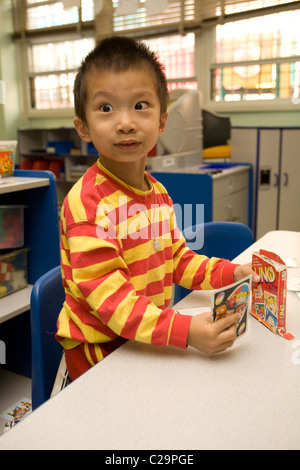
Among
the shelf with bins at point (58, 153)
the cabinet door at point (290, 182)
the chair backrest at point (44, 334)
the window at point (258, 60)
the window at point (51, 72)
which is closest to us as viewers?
the chair backrest at point (44, 334)

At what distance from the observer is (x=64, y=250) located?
83 centimetres

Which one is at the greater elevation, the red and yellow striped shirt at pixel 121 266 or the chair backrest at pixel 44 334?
the red and yellow striped shirt at pixel 121 266

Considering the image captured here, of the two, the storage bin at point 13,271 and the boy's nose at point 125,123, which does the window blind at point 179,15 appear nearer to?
the storage bin at point 13,271

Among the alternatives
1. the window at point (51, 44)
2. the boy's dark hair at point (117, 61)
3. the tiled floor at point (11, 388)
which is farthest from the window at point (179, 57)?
the boy's dark hair at point (117, 61)

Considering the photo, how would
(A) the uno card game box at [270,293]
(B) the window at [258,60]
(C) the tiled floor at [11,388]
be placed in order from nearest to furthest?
(A) the uno card game box at [270,293]
(C) the tiled floor at [11,388]
(B) the window at [258,60]

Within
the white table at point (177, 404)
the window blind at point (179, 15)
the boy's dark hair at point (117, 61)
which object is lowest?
the white table at point (177, 404)

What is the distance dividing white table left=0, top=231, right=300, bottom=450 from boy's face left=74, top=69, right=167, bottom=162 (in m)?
0.36

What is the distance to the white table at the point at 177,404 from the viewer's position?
1.75 ft

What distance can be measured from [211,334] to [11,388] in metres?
1.28

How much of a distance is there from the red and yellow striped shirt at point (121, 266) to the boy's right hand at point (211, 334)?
2cm

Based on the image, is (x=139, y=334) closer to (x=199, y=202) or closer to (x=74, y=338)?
(x=74, y=338)

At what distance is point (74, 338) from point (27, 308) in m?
0.82

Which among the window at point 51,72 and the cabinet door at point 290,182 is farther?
the window at point 51,72
